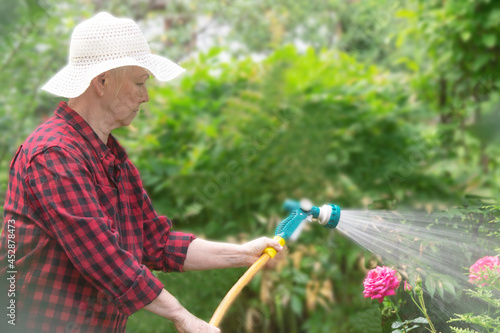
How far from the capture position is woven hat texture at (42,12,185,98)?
182cm

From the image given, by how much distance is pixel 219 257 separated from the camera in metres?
2.16

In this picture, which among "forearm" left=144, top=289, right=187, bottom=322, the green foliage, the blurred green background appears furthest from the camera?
the blurred green background

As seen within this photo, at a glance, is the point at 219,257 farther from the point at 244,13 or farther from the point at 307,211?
the point at 244,13

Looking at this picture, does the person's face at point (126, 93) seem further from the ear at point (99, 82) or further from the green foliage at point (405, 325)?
the green foliage at point (405, 325)

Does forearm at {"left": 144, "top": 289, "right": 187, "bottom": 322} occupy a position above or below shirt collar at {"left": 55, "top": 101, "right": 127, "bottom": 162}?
below

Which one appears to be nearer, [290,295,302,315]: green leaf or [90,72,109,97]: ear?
[90,72,109,97]: ear

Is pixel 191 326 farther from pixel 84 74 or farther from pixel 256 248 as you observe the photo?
pixel 84 74

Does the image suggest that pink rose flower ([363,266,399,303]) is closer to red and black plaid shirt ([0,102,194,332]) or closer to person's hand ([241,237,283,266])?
person's hand ([241,237,283,266])

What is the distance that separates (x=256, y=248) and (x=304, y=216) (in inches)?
8.1

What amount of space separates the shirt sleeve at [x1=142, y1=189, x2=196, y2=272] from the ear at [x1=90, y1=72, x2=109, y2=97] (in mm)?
458

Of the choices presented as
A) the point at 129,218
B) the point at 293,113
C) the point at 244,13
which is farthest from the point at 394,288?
the point at 244,13

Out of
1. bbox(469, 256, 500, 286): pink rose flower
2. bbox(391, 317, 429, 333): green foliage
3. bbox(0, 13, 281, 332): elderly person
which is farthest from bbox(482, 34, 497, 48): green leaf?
bbox(0, 13, 281, 332): elderly person

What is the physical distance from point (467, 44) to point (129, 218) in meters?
3.45

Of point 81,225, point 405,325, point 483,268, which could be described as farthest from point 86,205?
point 483,268
